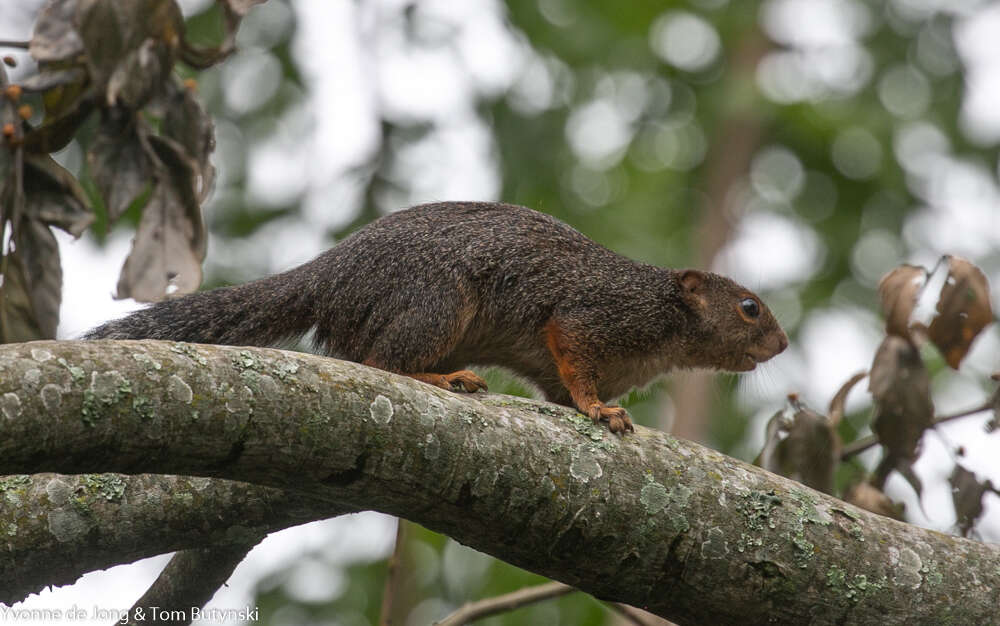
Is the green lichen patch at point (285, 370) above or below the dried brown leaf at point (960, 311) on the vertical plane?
below

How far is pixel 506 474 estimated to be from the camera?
3039 millimetres

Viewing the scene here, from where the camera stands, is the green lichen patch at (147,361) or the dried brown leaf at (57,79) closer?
the green lichen patch at (147,361)

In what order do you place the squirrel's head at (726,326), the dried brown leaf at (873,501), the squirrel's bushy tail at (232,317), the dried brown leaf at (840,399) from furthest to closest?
the squirrel's head at (726,326), the dried brown leaf at (840,399), the dried brown leaf at (873,501), the squirrel's bushy tail at (232,317)

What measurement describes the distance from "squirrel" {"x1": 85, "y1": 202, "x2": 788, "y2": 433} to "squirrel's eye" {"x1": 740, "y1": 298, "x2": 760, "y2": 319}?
7cm

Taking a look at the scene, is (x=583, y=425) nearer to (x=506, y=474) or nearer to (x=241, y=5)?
(x=506, y=474)

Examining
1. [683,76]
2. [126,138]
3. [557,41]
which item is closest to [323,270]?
[126,138]

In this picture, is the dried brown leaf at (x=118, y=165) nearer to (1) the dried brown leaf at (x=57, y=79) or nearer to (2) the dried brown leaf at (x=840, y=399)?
(1) the dried brown leaf at (x=57, y=79)

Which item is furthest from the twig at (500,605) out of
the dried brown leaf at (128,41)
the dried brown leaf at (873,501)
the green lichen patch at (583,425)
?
the dried brown leaf at (128,41)

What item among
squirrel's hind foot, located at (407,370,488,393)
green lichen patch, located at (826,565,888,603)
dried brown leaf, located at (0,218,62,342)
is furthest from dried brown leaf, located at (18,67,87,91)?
green lichen patch, located at (826,565,888,603)

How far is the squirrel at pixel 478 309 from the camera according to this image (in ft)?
14.1

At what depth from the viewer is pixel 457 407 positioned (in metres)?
3.10

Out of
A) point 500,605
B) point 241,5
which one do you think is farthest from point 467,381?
point 241,5

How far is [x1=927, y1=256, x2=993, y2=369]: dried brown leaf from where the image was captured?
14.2 feet

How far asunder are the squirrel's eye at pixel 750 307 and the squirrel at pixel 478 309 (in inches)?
2.9
